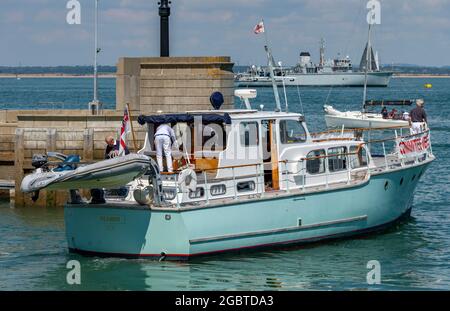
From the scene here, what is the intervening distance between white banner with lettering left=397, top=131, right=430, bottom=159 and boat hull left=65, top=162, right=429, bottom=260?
75.8 inches

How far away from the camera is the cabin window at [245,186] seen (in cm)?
2181

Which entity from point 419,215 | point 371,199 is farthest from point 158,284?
point 419,215

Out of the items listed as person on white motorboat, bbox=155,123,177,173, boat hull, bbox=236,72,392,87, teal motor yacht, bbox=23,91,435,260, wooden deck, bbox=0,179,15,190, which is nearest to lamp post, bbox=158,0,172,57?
wooden deck, bbox=0,179,15,190

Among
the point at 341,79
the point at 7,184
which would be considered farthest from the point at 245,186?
the point at 341,79

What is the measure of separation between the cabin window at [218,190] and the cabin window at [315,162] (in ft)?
7.36

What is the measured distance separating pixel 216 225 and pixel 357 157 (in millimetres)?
4549

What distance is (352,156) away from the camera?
24.0 meters

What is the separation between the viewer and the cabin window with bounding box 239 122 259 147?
886 inches

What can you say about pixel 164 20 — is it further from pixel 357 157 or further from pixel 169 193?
pixel 169 193

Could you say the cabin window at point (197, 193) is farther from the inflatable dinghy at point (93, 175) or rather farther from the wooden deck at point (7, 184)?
the wooden deck at point (7, 184)

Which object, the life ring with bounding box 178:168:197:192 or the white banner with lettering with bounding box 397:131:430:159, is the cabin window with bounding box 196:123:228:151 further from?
the white banner with lettering with bounding box 397:131:430:159

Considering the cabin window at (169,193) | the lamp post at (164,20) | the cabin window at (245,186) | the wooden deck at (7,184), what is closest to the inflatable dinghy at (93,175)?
the cabin window at (169,193)

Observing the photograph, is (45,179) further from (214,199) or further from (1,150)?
(1,150)
